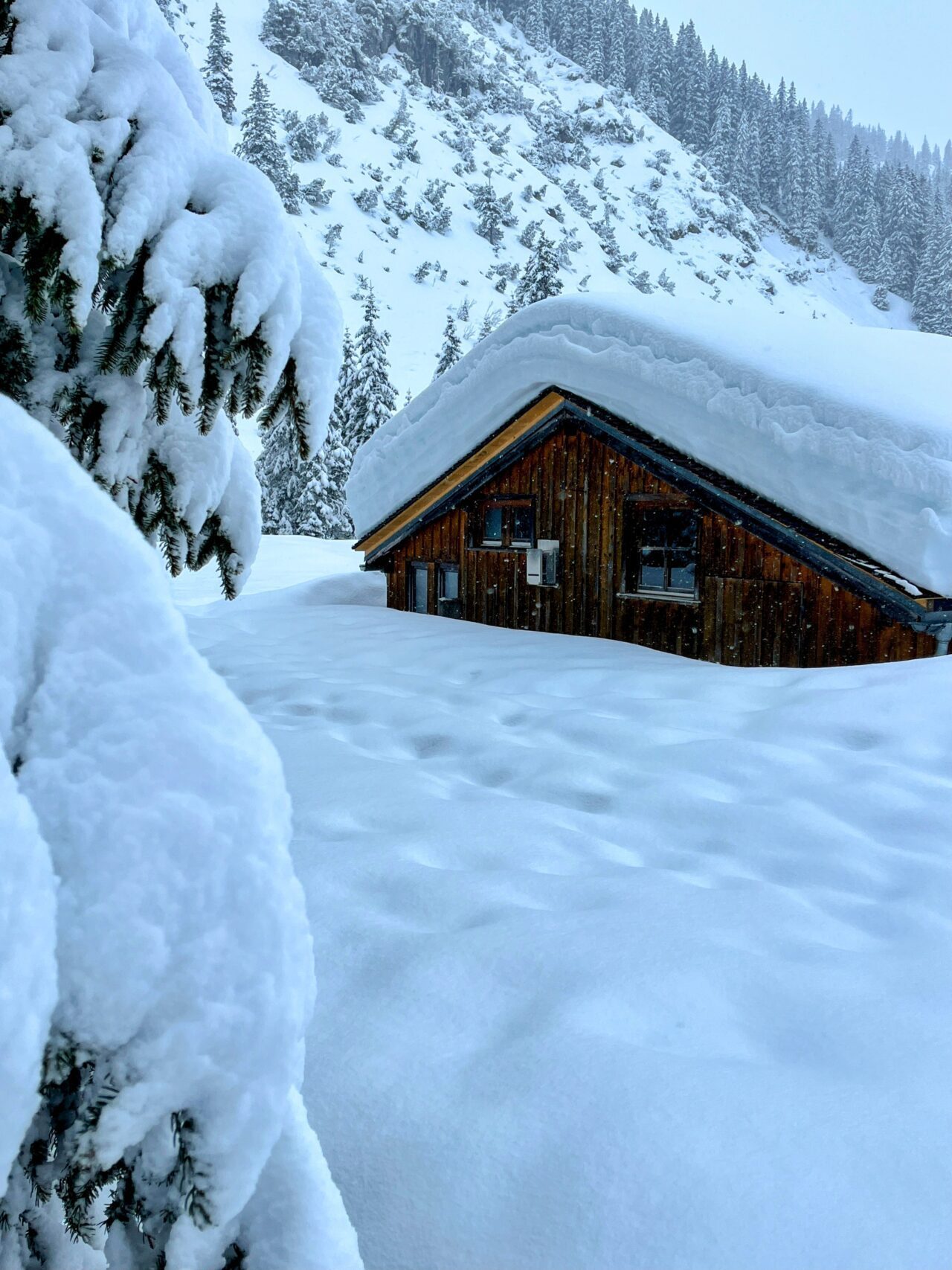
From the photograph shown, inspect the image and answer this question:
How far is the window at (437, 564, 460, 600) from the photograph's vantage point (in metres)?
14.1

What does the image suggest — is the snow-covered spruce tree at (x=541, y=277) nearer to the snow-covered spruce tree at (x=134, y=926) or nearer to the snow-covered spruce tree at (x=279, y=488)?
the snow-covered spruce tree at (x=279, y=488)

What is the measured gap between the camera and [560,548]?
1235 cm

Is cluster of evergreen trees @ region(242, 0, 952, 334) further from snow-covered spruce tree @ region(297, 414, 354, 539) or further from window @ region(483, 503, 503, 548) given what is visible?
window @ region(483, 503, 503, 548)

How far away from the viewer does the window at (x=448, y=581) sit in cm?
1413

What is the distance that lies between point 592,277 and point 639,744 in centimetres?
6616

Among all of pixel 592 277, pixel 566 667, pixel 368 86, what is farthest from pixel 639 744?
pixel 368 86

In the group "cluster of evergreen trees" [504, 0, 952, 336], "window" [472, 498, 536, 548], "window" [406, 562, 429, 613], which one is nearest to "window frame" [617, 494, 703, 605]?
"window" [472, 498, 536, 548]

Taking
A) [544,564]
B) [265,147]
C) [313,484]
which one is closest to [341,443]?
[313,484]

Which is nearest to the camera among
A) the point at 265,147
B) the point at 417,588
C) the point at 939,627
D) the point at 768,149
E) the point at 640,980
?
the point at 640,980

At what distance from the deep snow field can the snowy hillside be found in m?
45.6

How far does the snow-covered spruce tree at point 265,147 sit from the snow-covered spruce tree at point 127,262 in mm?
58272

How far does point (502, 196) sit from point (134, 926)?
79.1 metres

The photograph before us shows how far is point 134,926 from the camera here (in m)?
1.20

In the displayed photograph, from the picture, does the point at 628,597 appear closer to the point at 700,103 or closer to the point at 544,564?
the point at 544,564
